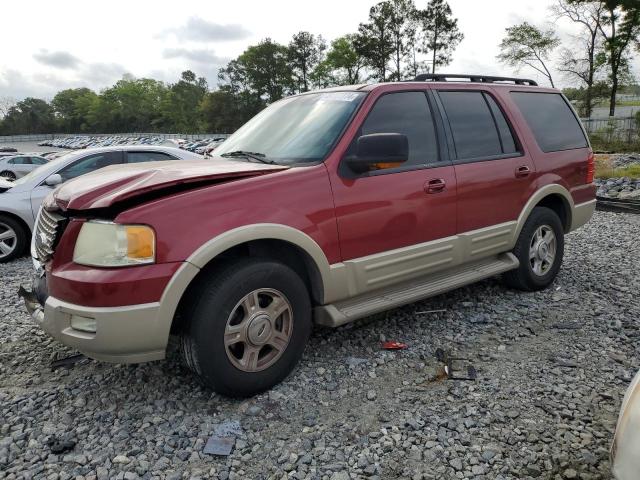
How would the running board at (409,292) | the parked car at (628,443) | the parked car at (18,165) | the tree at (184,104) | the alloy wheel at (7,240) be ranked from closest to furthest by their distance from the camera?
the parked car at (628,443) → the running board at (409,292) → the alloy wheel at (7,240) → the parked car at (18,165) → the tree at (184,104)

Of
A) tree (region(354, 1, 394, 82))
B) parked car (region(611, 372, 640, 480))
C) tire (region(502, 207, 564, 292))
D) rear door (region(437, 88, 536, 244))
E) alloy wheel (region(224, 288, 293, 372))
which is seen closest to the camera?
parked car (region(611, 372, 640, 480))

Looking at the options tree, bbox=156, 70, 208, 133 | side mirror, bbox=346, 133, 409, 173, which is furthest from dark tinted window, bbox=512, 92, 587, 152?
tree, bbox=156, 70, 208, 133

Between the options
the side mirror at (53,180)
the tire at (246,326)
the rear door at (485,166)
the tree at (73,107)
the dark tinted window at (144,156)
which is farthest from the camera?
the tree at (73,107)

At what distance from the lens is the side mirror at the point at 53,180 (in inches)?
273

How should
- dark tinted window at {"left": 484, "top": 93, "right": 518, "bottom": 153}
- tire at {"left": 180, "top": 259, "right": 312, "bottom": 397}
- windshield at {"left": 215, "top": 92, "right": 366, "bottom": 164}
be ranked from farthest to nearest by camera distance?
dark tinted window at {"left": 484, "top": 93, "right": 518, "bottom": 153} → windshield at {"left": 215, "top": 92, "right": 366, "bottom": 164} → tire at {"left": 180, "top": 259, "right": 312, "bottom": 397}

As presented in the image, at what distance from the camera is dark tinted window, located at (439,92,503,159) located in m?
4.01

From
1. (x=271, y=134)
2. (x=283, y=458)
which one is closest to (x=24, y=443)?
(x=283, y=458)

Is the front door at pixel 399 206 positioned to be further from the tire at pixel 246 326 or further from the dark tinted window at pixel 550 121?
the dark tinted window at pixel 550 121

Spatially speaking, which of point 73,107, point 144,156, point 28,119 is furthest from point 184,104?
point 144,156

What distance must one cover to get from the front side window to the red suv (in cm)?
1

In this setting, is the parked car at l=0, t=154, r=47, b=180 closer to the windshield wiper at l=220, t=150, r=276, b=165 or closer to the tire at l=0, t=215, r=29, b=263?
the tire at l=0, t=215, r=29, b=263

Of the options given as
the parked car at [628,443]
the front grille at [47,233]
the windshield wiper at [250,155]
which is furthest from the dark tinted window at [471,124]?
the front grille at [47,233]

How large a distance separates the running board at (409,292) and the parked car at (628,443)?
1.68 meters

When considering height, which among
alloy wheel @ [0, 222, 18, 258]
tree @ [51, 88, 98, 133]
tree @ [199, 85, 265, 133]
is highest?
tree @ [51, 88, 98, 133]
